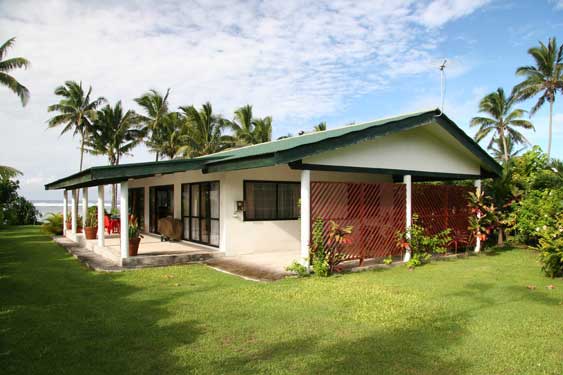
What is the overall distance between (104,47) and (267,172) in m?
6.56

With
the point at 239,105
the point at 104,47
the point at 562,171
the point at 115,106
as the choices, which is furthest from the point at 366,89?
the point at 115,106

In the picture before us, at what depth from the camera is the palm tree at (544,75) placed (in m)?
29.1

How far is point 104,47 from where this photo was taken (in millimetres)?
12586

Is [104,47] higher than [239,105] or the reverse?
the reverse

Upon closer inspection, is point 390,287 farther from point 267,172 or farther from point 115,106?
point 115,106

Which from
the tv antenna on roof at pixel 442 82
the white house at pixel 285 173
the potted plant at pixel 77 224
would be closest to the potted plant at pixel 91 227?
the white house at pixel 285 173

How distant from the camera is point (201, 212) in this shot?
1177 centimetres

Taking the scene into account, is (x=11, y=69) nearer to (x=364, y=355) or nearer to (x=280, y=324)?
(x=280, y=324)

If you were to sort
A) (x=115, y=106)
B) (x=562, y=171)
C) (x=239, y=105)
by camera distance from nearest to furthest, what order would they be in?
(x=562, y=171) → (x=115, y=106) → (x=239, y=105)

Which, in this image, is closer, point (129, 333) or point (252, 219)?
point (129, 333)

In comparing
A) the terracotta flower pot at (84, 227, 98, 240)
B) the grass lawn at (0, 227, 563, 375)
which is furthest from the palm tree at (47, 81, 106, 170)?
the grass lawn at (0, 227, 563, 375)

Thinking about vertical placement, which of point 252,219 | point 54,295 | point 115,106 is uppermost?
point 115,106

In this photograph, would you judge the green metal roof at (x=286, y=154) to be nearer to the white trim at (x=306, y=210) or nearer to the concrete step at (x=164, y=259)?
the white trim at (x=306, y=210)

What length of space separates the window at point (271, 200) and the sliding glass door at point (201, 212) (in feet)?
→ 2.90
